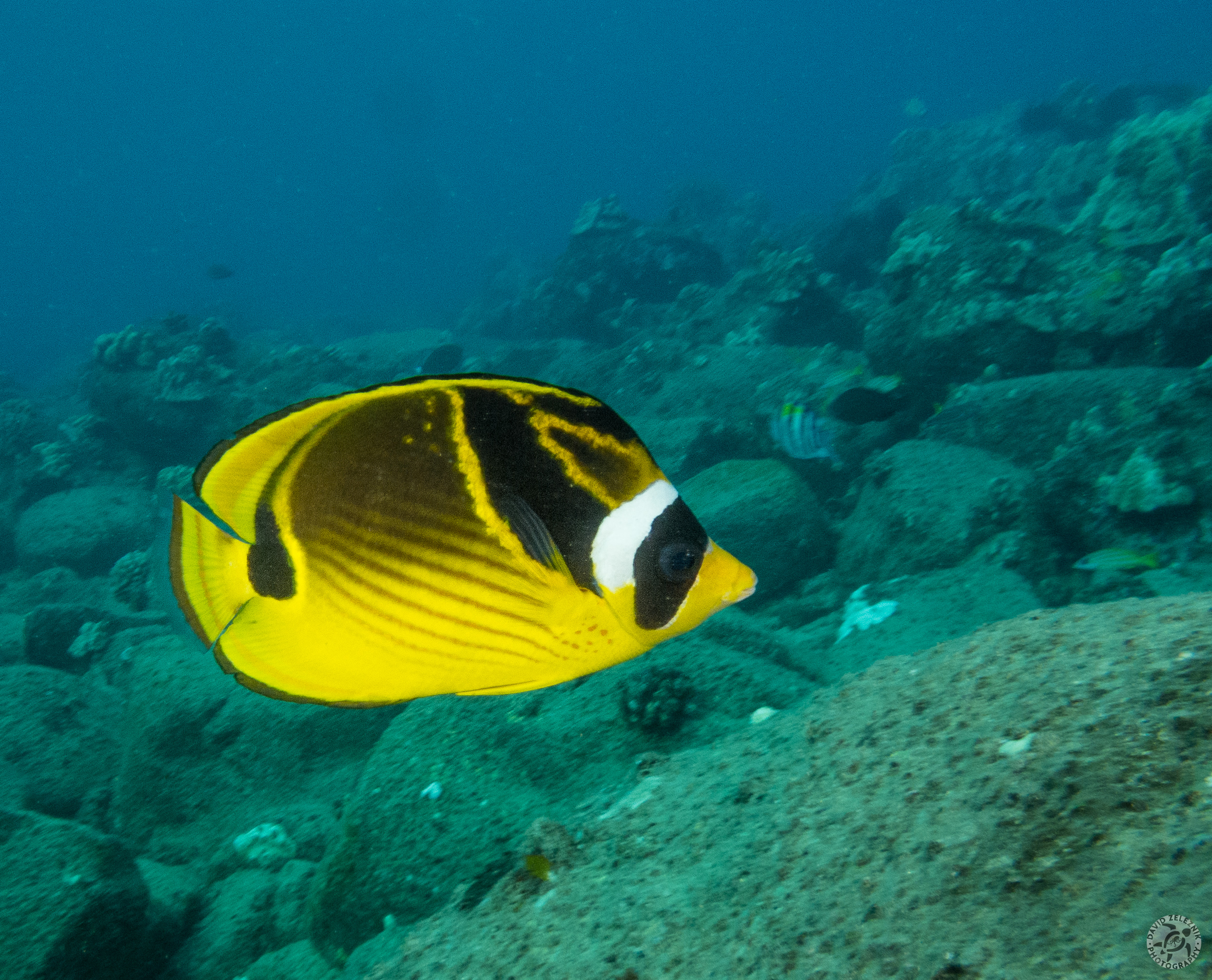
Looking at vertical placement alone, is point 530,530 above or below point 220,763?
above

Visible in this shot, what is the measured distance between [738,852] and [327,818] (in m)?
3.25

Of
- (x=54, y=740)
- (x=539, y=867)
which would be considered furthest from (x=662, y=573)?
(x=54, y=740)

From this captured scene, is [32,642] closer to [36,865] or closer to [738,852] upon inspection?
[36,865]

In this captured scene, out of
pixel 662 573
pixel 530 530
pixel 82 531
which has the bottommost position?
pixel 662 573

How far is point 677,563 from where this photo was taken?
0.84m

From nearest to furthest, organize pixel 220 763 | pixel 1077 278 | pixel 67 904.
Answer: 1. pixel 67 904
2. pixel 220 763
3. pixel 1077 278

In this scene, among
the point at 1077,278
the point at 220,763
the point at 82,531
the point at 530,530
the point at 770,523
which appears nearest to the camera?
the point at 530,530

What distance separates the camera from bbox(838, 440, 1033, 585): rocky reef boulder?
5074mm

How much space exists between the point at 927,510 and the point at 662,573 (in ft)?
17.1

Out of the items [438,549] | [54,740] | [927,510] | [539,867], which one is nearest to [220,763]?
[54,740]

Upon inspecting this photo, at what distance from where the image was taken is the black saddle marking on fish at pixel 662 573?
0.83 meters

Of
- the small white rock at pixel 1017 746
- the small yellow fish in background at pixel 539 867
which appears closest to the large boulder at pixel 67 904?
the small yellow fish in background at pixel 539 867

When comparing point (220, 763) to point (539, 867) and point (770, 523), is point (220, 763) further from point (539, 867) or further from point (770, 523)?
point (770, 523)

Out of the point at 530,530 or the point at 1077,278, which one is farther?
the point at 1077,278
